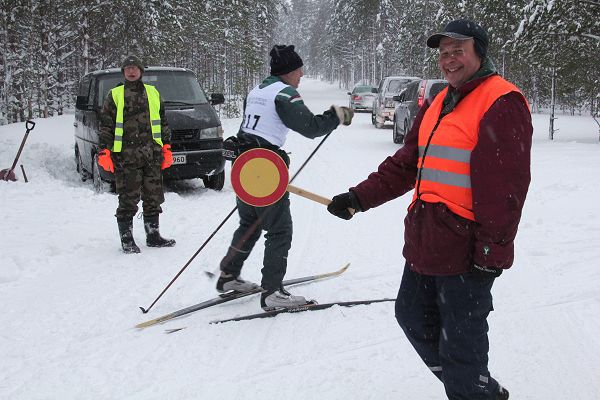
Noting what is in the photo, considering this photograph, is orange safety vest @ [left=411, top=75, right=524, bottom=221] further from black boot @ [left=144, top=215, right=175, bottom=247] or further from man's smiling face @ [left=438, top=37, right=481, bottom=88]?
black boot @ [left=144, top=215, right=175, bottom=247]

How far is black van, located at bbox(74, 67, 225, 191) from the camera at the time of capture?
8711 millimetres

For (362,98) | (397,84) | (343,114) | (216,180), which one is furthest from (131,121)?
(362,98)

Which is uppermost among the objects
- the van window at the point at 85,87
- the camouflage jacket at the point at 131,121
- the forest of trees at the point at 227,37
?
the forest of trees at the point at 227,37

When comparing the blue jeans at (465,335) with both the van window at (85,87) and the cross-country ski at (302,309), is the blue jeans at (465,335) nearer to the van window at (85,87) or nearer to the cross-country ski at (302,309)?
the cross-country ski at (302,309)

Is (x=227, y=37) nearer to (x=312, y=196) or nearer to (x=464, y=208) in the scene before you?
(x=312, y=196)

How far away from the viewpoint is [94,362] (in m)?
3.60

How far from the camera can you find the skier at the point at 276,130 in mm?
4043

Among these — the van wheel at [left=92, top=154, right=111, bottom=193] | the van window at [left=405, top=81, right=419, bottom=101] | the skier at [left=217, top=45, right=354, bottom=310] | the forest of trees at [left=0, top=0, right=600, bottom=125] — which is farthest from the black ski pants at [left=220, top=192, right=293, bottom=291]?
the van window at [left=405, top=81, right=419, bottom=101]

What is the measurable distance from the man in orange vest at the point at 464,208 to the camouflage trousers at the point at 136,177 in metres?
4.15

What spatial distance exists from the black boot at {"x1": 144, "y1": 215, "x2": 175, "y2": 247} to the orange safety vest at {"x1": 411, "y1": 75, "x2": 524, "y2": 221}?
4447 millimetres

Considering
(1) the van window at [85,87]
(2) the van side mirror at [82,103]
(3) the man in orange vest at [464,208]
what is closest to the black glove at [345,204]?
(3) the man in orange vest at [464,208]

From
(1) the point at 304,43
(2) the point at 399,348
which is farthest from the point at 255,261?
(1) the point at 304,43

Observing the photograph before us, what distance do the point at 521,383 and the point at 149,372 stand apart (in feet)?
7.63

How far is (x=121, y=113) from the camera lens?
5953mm
